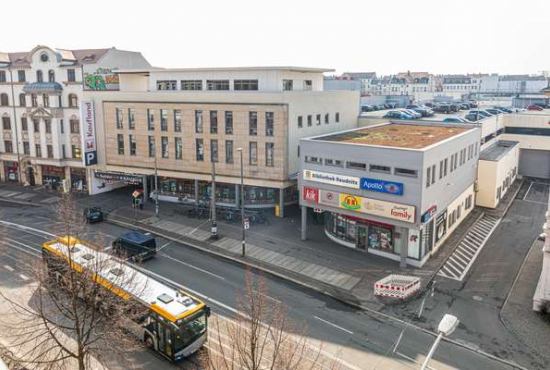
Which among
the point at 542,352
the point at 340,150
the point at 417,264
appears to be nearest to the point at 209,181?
the point at 340,150

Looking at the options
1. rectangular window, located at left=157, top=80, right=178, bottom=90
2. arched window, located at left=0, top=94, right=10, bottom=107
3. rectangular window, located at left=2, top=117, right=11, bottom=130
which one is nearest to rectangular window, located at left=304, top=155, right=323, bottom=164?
rectangular window, located at left=157, top=80, right=178, bottom=90

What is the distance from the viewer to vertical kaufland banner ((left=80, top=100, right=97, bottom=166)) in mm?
57344

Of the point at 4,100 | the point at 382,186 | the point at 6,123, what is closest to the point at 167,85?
the point at 4,100

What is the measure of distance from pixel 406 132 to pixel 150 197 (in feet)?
106

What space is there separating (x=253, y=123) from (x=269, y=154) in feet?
12.4

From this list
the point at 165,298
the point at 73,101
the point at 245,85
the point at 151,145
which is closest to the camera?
the point at 165,298

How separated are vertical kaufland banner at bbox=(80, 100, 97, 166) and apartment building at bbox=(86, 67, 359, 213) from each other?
0.76 m

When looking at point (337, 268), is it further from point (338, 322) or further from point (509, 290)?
point (509, 290)

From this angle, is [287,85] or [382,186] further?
[287,85]

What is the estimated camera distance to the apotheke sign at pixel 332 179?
38625 mm

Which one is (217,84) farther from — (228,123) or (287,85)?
(287,85)

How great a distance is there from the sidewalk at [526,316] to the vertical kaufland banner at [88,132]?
49230 millimetres

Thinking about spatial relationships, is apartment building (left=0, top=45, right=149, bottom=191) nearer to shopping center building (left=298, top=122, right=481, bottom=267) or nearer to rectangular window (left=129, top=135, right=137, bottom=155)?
rectangular window (left=129, top=135, right=137, bottom=155)

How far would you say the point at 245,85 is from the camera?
171 ft
